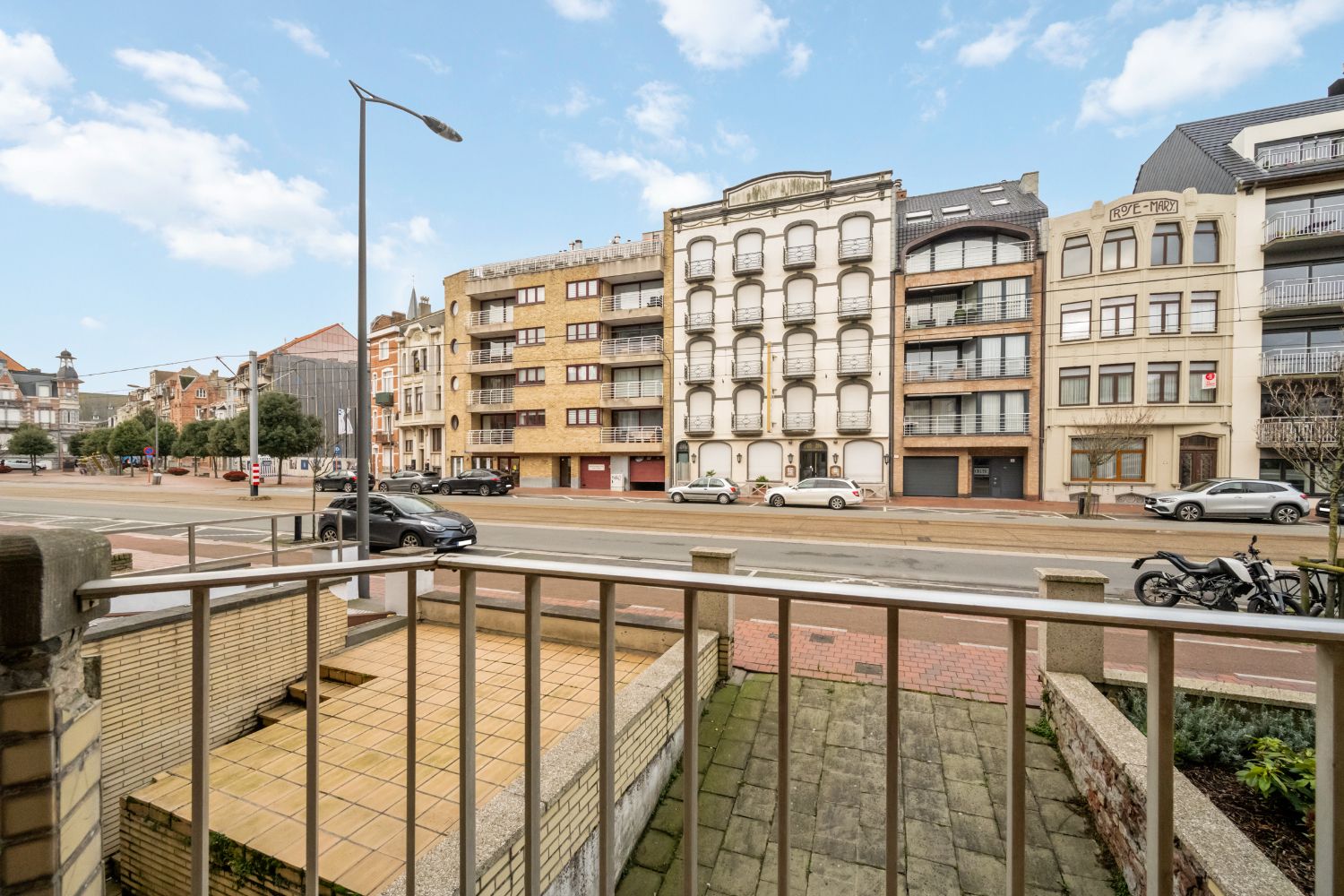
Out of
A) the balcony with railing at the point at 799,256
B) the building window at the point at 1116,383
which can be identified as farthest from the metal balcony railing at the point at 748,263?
the building window at the point at 1116,383

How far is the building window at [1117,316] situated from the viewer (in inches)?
922

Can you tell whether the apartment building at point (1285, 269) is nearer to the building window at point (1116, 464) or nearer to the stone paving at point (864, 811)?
the building window at point (1116, 464)

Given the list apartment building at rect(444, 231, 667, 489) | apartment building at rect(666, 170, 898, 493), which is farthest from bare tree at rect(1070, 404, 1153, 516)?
apartment building at rect(444, 231, 667, 489)

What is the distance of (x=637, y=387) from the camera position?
103 ft

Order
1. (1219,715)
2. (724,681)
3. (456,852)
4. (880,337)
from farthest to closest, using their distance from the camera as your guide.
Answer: (880,337), (724,681), (1219,715), (456,852)

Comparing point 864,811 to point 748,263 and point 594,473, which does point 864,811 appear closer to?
point 748,263

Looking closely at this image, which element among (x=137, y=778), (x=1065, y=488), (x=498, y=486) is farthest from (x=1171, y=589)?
(x=498, y=486)

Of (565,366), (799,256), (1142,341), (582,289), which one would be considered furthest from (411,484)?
(1142,341)

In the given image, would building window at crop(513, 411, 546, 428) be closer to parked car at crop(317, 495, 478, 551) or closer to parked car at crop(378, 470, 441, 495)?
parked car at crop(378, 470, 441, 495)

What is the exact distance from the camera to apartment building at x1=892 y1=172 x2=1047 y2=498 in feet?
81.7

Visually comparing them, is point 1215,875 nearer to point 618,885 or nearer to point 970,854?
point 970,854

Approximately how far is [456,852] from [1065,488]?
28.5m

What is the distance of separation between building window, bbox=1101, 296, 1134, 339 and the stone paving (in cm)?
2570

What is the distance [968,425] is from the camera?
84.5ft
